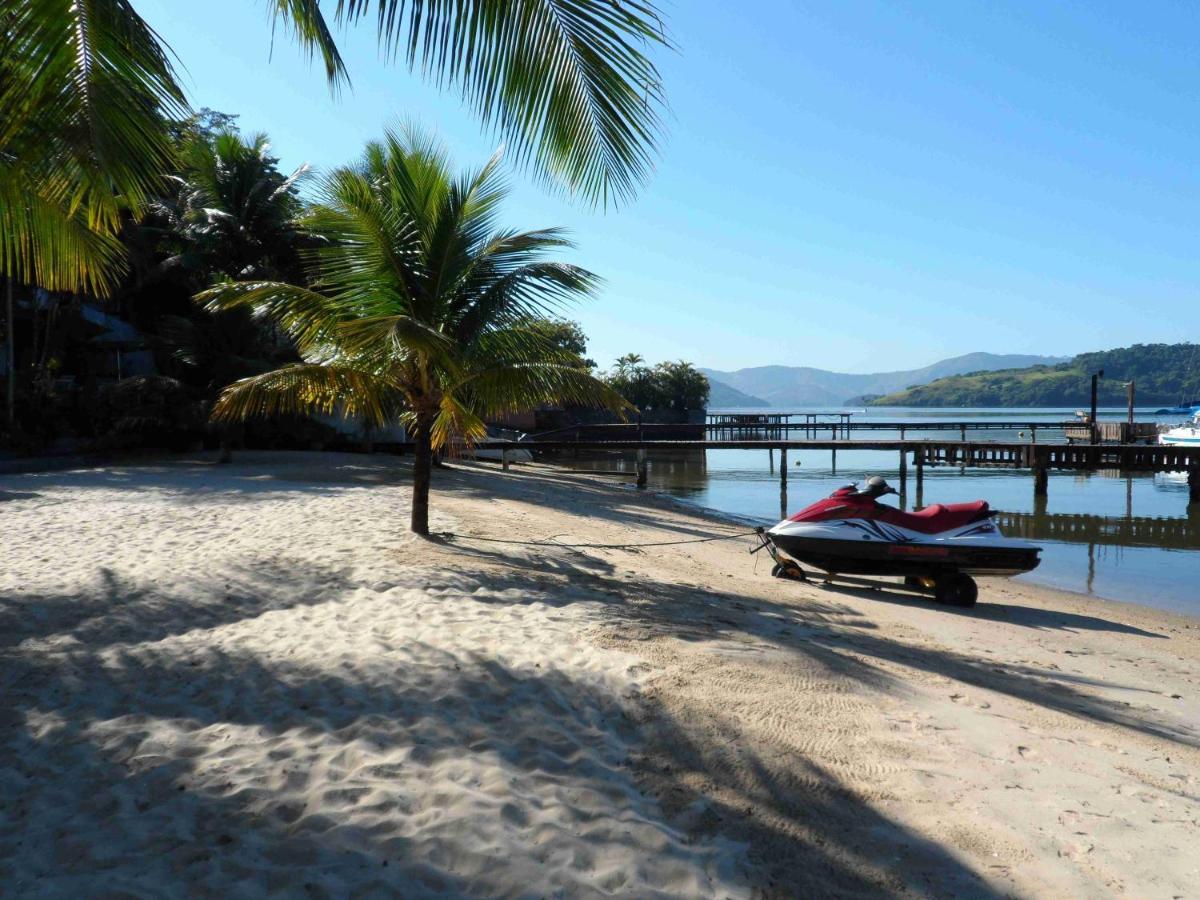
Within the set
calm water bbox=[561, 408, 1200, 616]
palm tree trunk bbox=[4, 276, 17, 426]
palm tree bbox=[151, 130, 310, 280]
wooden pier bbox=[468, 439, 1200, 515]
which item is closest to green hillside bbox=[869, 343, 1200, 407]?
calm water bbox=[561, 408, 1200, 616]

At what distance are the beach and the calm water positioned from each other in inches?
242

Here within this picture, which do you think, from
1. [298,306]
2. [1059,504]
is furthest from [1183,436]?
[298,306]

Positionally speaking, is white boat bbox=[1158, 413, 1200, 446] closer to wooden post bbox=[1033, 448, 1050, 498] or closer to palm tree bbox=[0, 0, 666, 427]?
wooden post bbox=[1033, 448, 1050, 498]

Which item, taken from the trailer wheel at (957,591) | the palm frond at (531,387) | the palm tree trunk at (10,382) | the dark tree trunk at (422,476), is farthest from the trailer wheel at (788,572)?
the palm tree trunk at (10,382)

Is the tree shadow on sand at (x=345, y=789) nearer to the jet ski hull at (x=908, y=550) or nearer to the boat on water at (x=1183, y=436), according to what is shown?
the jet ski hull at (x=908, y=550)

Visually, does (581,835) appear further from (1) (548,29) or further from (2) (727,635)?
(1) (548,29)

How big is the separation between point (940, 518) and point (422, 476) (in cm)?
627

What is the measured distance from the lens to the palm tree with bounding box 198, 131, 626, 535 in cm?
915

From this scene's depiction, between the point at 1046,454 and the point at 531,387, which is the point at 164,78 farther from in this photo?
the point at 1046,454

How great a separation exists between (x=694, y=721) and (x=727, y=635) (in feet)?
6.35

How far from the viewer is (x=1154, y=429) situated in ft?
160

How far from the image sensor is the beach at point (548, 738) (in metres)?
2.81

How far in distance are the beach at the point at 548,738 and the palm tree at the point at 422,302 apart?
2.14 metres

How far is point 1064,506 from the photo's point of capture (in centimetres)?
2547
